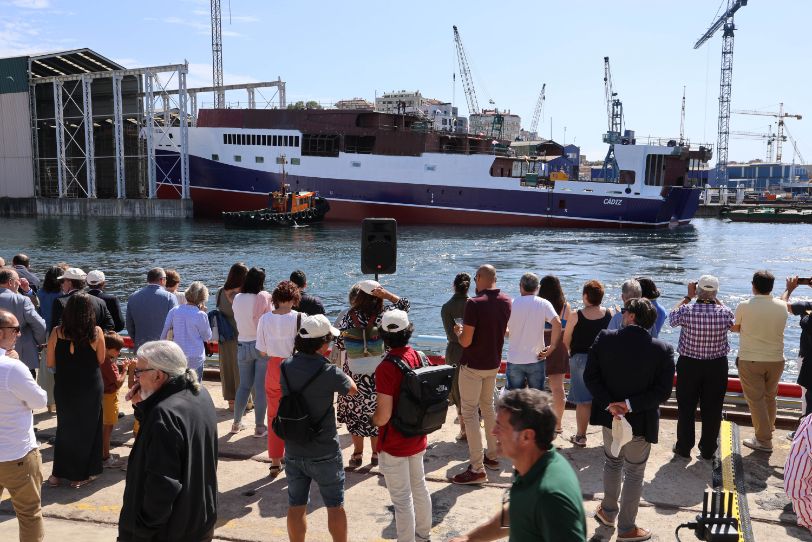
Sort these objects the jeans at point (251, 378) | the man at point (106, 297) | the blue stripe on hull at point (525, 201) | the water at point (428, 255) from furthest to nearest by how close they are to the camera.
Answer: the blue stripe on hull at point (525, 201), the water at point (428, 255), the man at point (106, 297), the jeans at point (251, 378)

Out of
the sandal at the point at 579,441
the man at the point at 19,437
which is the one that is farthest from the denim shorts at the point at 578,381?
the man at the point at 19,437

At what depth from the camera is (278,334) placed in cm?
490

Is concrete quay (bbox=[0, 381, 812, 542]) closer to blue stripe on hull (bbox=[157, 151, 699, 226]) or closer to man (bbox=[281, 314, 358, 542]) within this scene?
man (bbox=[281, 314, 358, 542])

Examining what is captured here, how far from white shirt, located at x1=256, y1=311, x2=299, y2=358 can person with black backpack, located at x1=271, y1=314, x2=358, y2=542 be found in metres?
1.20

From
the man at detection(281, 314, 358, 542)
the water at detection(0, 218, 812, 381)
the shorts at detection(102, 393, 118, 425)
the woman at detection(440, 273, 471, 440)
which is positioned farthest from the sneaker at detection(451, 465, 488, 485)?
the water at detection(0, 218, 812, 381)

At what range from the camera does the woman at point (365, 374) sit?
15.0 ft

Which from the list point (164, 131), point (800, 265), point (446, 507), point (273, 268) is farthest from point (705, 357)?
point (164, 131)

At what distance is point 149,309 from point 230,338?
727mm

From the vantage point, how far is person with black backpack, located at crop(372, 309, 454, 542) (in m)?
3.68

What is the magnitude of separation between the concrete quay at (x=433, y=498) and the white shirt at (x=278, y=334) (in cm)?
89

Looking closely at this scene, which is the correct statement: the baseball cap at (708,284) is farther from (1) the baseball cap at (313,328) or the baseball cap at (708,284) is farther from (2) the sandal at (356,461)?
(1) the baseball cap at (313,328)

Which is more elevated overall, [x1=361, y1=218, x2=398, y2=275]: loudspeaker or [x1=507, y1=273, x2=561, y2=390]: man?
[x1=361, y1=218, x2=398, y2=275]: loudspeaker

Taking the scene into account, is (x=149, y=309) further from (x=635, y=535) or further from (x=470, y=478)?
(x=635, y=535)

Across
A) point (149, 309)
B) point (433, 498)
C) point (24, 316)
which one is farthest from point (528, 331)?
point (24, 316)
